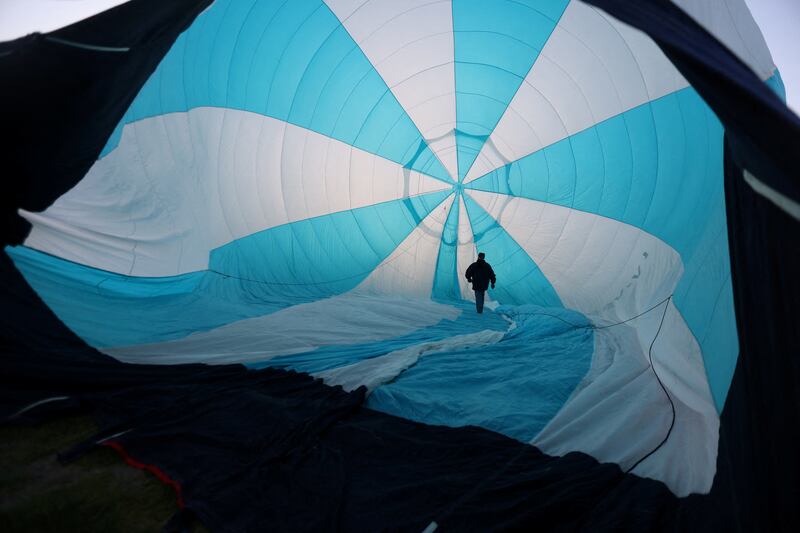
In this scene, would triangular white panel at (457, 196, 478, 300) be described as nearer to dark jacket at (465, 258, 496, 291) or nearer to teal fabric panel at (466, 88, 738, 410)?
teal fabric panel at (466, 88, 738, 410)

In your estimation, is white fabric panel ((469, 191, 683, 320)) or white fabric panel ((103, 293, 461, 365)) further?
white fabric panel ((469, 191, 683, 320))

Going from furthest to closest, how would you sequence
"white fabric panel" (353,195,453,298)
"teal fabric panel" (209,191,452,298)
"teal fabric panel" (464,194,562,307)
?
"white fabric panel" (353,195,453,298), "teal fabric panel" (464,194,562,307), "teal fabric panel" (209,191,452,298)

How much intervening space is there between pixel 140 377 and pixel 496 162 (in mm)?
4210

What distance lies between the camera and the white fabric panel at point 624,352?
1.66 metres

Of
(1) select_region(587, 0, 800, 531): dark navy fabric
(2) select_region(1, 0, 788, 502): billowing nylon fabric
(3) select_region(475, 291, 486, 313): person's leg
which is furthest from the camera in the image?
(3) select_region(475, 291, 486, 313): person's leg

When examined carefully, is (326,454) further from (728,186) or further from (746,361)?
(728,186)

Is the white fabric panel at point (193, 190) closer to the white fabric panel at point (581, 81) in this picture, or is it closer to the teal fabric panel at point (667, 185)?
the white fabric panel at point (581, 81)

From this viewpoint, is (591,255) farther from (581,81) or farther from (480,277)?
(581,81)

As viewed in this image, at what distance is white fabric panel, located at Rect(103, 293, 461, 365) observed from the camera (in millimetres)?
2523

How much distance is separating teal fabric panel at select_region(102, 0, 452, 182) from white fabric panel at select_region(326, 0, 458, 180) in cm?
12

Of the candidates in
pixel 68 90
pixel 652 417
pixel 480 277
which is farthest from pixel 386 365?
pixel 480 277

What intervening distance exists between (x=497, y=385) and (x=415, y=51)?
326cm

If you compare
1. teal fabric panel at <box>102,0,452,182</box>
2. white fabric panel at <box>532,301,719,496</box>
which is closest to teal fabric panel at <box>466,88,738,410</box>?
white fabric panel at <box>532,301,719,496</box>

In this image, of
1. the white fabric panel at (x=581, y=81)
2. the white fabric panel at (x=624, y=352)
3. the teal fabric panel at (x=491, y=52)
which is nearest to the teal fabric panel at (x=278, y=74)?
the teal fabric panel at (x=491, y=52)
